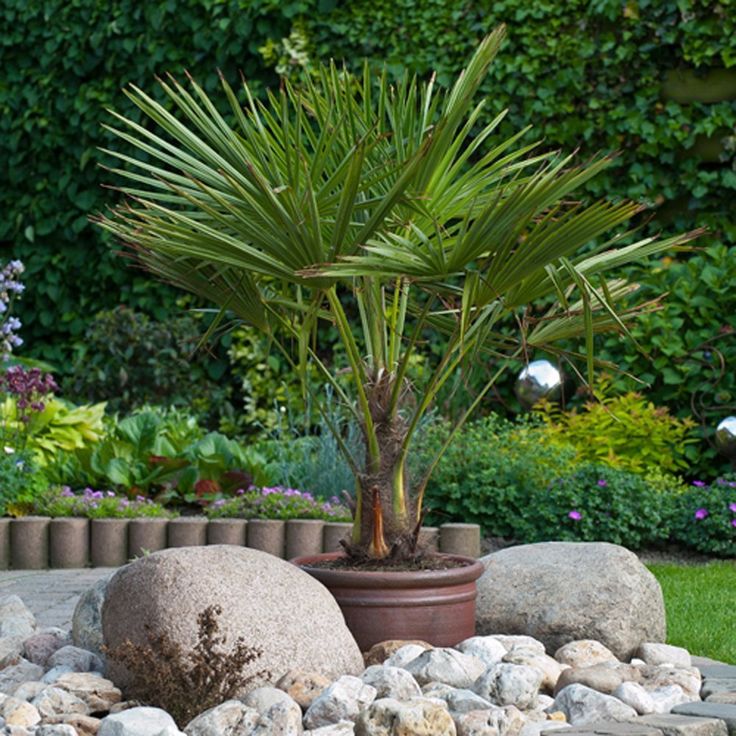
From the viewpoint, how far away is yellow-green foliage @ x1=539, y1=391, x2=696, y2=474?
7258 mm

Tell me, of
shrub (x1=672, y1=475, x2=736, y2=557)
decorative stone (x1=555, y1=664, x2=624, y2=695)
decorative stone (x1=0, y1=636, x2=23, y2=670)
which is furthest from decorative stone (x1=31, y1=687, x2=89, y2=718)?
shrub (x1=672, y1=475, x2=736, y2=557)

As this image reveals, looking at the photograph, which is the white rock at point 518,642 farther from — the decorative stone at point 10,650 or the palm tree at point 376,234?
the decorative stone at point 10,650

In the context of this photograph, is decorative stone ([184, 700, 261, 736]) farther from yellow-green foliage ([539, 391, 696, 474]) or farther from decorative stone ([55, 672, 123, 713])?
yellow-green foliage ([539, 391, 696, 474])

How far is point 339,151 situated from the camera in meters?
4.39

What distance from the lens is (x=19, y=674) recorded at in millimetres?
3754

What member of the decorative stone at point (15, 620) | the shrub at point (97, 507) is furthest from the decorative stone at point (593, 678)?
the shrub at point (97, 507)

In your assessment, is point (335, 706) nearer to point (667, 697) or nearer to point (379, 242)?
point (667, 697)

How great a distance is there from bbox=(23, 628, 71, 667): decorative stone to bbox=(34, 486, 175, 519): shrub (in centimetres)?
204

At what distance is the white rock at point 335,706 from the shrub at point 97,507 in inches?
121

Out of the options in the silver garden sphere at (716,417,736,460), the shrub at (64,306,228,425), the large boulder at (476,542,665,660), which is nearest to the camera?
the large boulder at (476,542,665,660)

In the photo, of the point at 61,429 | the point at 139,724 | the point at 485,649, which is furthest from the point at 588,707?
the point at 61,429

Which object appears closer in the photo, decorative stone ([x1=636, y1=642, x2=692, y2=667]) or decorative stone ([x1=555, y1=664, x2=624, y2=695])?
decorative stone ([x1=555, y1=664, x2=624, y2=695])

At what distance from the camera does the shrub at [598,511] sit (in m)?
6.39

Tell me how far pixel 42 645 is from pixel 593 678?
1762mm
